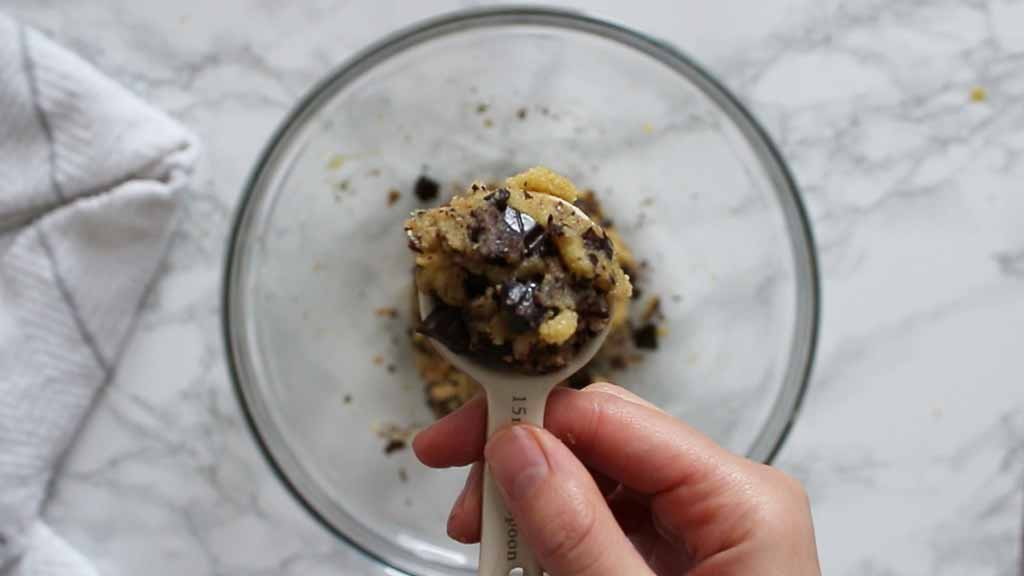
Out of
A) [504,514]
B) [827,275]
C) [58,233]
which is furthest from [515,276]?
[58,233]

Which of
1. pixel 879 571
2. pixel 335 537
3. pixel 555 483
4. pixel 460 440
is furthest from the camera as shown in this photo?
pixel 879 571

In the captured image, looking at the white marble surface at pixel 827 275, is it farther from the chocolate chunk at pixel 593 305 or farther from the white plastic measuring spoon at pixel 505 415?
the chocolate chunk at pixel 593 305

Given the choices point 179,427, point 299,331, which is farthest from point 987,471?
point 179,427

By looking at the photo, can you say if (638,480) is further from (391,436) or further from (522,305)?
(391,436)

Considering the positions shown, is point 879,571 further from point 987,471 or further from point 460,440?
point 460,440

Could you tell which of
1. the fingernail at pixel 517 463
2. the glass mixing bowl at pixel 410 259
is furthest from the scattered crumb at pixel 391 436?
the fingernail at pixel 517 463

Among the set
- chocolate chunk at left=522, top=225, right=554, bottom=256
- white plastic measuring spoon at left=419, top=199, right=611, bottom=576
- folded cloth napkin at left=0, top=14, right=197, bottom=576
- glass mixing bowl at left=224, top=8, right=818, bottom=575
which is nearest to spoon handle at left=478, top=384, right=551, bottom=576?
white plastic measuring spoon at left=419, top=199, right=611, bottom=576
